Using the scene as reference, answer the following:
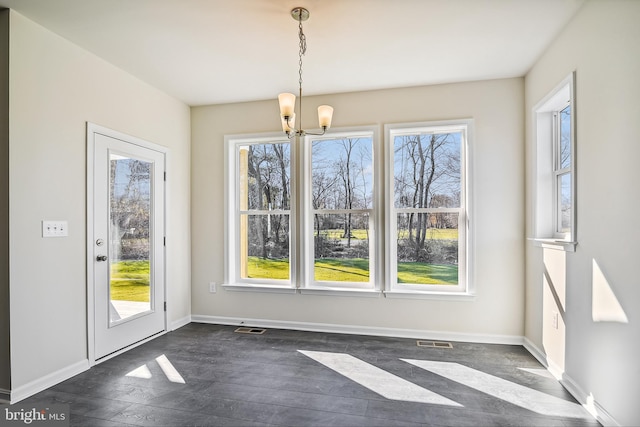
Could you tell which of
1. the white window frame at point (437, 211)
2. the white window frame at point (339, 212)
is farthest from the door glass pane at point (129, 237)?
the white window frame at point (437, 211)

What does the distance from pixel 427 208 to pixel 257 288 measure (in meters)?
2.15

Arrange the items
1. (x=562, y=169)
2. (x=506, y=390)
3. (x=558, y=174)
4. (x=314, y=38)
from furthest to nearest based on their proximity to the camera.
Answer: (x=558, y=174)
(x=562, y=169)
(x=314, y=38)
(x=506, y=390)

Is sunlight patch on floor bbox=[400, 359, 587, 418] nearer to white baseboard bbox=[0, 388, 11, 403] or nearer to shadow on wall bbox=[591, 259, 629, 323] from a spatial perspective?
shadow on wall bbox=[591, 259, 629, 323]

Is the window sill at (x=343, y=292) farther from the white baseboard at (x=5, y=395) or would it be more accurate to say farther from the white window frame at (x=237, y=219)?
the white baseboard at (x=5, y=395)

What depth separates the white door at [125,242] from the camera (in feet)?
10.1

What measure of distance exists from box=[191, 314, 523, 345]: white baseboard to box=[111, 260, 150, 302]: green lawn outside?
3.04ft

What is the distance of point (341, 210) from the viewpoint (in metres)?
4.05

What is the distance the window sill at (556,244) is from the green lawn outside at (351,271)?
2.85 feet

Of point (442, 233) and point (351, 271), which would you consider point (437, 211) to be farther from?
point (351, 271)

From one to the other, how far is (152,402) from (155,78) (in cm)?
294

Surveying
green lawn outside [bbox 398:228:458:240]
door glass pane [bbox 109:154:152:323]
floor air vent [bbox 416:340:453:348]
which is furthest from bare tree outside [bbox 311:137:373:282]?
door glass pane [bbox 109:154:152:323]

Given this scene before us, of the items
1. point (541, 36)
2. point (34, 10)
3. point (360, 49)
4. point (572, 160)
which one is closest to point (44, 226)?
point (34, 10)

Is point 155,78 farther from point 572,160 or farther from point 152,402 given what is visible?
point 572,160

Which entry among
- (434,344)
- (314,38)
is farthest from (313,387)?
(314,38)
